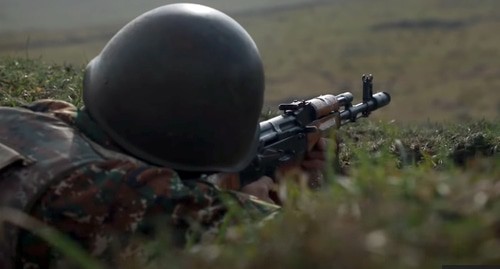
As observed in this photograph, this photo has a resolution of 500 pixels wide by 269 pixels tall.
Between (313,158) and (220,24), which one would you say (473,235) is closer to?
(220,24)

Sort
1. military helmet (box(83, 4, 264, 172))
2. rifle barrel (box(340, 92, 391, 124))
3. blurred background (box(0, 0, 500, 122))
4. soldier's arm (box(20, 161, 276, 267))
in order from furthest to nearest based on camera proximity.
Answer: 1. blurred background (box(0, 0, 500, 122))
2. rifle barrel (box(340, 92, 391, 124))
3. military helmet (box(83, 4, 264, 172))
4. soldier's arm (box(20, 161, 276, 267))

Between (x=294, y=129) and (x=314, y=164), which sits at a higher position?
(x=294, y=129)

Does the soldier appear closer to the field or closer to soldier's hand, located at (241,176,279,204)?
soldier's hand, located at (241,176,279,204)

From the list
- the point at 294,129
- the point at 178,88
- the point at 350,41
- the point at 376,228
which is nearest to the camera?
the point at 376,228

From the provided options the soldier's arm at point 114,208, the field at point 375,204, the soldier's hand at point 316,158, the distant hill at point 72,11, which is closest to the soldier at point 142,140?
the soldier's arm at point 114,208

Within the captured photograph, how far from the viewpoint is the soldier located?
4.27m

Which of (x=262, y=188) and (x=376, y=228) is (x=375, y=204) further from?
(x=262, y=188)

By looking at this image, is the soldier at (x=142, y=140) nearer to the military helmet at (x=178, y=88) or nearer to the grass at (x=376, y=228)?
the military helmet at (x=178, y=88)

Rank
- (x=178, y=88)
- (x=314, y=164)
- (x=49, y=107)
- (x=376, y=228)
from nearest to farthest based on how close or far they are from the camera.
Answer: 1. (x=376, y=228)
2. (x=178, y=88)
3. (x=49, y=107)
4. (x=314, y=164)

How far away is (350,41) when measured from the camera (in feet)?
143

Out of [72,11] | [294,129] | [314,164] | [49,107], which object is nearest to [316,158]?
[314,164]

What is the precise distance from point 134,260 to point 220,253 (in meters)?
0.72

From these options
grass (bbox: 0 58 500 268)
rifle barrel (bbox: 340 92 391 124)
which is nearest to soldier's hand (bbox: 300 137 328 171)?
rifle barrel (bbox: 340 92 391 124)

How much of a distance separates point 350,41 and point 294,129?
124ft
